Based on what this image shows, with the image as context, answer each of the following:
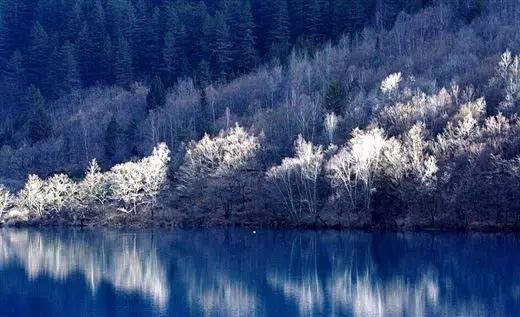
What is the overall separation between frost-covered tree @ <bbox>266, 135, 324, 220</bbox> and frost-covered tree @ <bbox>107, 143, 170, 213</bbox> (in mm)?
15406

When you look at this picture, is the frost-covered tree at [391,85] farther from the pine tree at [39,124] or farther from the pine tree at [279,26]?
the pine tree at [39,124]

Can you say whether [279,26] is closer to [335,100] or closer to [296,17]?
[296,17]

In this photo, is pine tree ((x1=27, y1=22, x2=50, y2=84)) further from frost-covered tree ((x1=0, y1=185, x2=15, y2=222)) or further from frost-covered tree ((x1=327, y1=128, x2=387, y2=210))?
frost-covered tree ((x1=327, y1=128, x2=387, y2=210))

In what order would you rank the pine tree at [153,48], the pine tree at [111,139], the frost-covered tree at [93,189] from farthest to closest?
the pine tree at [153,48] < the pine tree at [111,139] < the frost-covered tree at [93,189]

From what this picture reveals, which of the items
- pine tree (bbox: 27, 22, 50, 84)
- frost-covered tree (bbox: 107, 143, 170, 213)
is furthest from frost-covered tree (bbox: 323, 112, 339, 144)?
pine tree (bbox: 27, 22, 50, 84)

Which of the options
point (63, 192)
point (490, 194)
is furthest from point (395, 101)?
point (63, 192)

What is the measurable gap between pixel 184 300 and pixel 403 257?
67.4 feet

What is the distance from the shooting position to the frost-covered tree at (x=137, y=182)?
3447 inches

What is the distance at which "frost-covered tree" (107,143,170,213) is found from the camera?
3447 inches

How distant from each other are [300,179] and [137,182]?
2066 centimetres

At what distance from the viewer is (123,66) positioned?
131 meters

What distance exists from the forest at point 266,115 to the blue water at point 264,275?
6.30 m

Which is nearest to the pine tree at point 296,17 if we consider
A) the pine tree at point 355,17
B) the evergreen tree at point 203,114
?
the pine tree at point 355,17

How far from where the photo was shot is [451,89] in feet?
279
